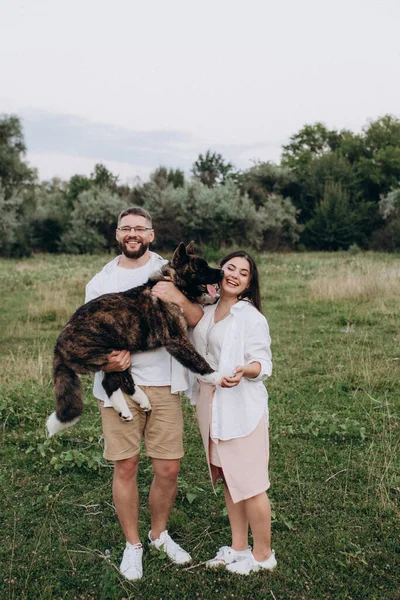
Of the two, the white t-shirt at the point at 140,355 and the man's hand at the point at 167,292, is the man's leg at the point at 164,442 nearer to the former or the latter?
the white t-shirt at the point at 140,355

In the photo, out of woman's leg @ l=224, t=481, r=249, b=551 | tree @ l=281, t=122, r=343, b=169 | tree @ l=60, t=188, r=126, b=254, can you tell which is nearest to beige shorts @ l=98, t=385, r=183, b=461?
woman's leg @ l=224, t=481, r=249, b=551

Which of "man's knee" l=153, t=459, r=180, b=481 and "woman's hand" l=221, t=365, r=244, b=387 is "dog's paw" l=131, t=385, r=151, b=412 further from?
"woman's hand" l=221, t=365, r=244, b=387

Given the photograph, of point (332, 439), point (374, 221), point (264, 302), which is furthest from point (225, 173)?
point (332, 439)

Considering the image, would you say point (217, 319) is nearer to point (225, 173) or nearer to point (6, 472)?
point (6, 472)

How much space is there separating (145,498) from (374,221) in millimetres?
33175

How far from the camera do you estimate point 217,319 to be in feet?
11.8

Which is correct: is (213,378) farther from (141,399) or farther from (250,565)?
(250,565)

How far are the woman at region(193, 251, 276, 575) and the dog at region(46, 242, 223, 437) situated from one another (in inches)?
6.1

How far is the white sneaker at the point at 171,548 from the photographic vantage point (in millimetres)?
3641

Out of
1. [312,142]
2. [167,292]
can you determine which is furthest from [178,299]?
[312,142]

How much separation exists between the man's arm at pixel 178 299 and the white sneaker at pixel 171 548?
1.56 m

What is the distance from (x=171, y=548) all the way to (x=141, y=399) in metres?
1.18

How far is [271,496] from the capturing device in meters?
4.56

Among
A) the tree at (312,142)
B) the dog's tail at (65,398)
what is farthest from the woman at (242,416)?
the tree at (312,142)
